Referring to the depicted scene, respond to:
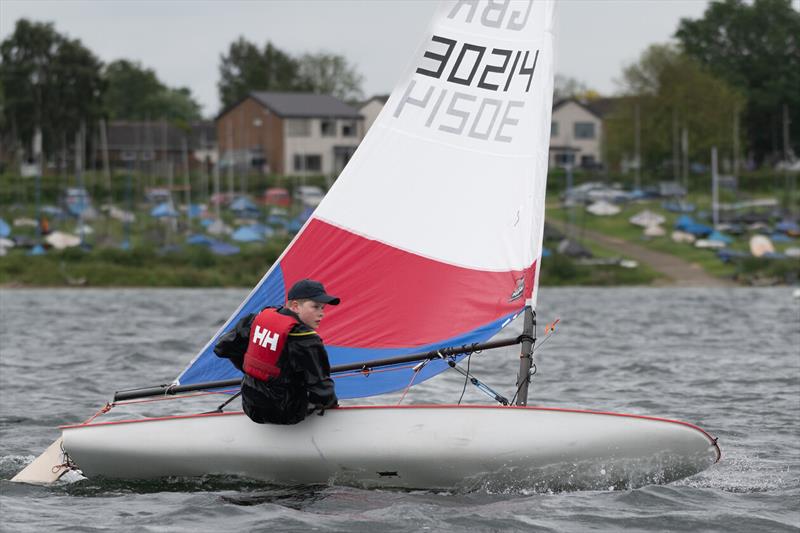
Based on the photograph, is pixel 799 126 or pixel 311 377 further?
pixel 799 126

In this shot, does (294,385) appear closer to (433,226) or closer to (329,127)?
(433,226)

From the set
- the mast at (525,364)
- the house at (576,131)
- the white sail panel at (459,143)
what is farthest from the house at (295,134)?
the mast at (525,364)

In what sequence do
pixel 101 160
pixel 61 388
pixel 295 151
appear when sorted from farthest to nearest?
pixel 101 160 → pixel 295 151 → pixel 61 388

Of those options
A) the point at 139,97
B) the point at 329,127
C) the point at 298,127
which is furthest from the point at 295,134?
the point at 139,97

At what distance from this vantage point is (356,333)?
9180mm

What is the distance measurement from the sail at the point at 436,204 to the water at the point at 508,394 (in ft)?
4.28

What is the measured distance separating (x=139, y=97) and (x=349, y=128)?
47.4 meters

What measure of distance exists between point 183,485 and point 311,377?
1208 millimetres

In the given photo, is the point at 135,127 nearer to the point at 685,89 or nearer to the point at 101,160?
the point at 101,160

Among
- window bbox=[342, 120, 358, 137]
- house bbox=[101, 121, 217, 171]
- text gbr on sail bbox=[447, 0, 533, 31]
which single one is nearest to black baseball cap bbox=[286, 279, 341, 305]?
text gbr on sail bbox=[447, 0, 533, 31]

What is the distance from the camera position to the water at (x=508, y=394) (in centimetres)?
Result: 769

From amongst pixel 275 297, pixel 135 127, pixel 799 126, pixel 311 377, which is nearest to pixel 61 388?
pixel 275 297

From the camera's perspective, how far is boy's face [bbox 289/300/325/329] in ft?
27.3

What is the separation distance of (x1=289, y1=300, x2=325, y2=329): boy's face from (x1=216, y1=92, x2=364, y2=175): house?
224 ft
